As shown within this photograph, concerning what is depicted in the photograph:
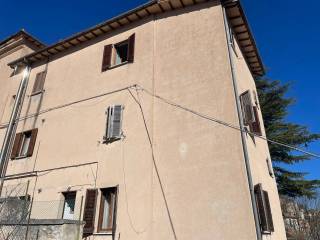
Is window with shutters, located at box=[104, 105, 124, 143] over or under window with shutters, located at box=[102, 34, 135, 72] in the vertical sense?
under

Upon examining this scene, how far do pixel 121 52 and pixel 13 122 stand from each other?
6.48m

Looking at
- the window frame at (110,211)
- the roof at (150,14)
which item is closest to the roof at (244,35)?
the roof at (150,14)

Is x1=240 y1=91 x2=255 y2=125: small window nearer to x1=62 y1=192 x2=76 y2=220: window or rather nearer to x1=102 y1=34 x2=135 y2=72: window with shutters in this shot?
x1=102 y1=34 x2=135 y2=72: window with shutters

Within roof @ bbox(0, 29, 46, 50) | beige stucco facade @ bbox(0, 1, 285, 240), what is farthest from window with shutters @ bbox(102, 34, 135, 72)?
roof @ bbox(0, 29, 46, 50)

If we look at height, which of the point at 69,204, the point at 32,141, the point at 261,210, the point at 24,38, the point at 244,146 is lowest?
the point at 261,210

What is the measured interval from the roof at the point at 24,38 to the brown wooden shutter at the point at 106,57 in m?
6.78

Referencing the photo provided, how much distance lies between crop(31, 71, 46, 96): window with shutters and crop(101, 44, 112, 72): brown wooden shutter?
4.07 meters

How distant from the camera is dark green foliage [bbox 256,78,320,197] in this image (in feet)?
63.8

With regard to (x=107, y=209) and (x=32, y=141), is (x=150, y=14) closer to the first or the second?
(x=32, y=141)

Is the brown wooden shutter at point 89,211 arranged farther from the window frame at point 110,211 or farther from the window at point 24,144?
the window at point 24,144

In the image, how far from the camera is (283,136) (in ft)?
65.4

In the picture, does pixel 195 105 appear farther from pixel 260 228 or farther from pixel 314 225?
pixel 314 225

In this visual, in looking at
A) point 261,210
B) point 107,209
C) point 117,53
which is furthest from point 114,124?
point 261,210

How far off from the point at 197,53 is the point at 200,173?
436 centimetres
